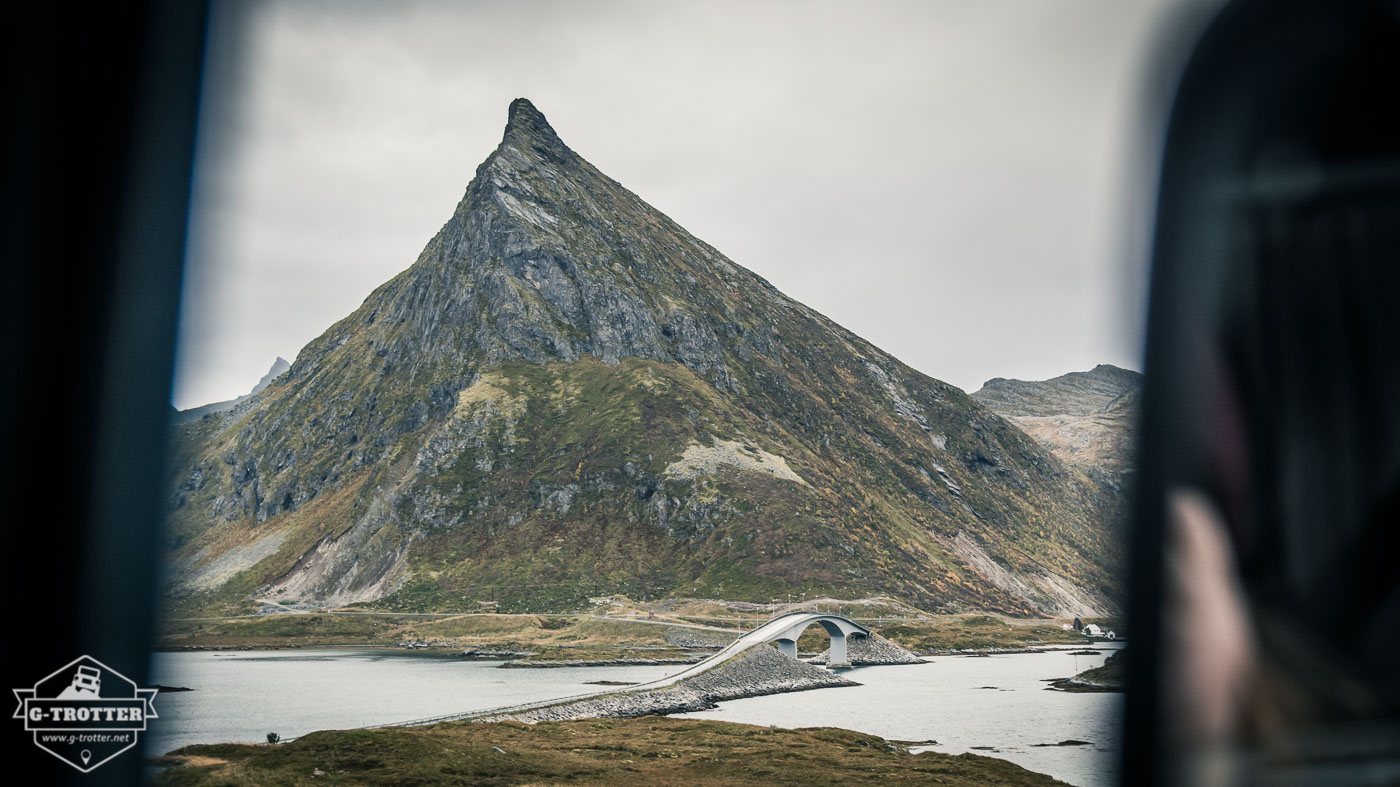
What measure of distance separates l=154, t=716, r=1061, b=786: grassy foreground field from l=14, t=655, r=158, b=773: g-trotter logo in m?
5.41

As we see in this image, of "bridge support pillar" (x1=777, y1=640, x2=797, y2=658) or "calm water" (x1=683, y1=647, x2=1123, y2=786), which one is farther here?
"bridge support pillar" (x1=777, y1=640, x2=797, y2=658)

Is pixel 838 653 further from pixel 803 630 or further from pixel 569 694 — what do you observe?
pixel 569 694

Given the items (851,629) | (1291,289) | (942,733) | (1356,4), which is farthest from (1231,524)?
(851,629)

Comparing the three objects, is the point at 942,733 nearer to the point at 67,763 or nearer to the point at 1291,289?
the point at 67,763

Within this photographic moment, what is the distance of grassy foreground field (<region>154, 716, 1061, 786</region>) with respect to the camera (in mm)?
51719

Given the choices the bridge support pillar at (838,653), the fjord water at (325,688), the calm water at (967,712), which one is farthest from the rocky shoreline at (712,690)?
the bridge support pillar at (838,653)

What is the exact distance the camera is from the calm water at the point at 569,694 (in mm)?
76125

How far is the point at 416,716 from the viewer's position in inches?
3344

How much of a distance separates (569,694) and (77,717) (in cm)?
7969

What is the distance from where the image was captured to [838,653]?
534 ft

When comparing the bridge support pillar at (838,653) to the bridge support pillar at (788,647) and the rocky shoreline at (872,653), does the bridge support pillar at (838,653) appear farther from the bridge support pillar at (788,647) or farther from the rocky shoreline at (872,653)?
the bridge support pillar at (788,647)

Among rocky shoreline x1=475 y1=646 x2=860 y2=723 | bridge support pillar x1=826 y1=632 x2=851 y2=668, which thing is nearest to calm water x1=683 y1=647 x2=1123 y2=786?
rocky shoreline x1=475 y1=646 x2=860 y2=723

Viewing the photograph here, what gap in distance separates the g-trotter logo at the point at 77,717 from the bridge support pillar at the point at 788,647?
363 ft

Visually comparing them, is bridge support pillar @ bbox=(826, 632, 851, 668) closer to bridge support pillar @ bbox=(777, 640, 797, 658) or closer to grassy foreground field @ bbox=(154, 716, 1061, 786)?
bridge support pillar @ bbox=(777, 640, 797, 658)
